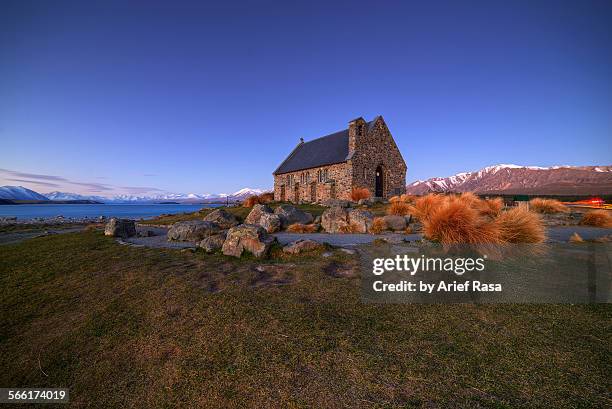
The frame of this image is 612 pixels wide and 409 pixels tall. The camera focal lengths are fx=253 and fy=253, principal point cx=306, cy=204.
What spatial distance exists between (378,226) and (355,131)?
1776 centimetres

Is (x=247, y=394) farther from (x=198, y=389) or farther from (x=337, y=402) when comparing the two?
(x=337, y=402)

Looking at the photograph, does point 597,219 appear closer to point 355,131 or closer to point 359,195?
point 359,195

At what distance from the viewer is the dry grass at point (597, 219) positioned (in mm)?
11148

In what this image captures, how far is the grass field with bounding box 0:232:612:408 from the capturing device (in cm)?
227

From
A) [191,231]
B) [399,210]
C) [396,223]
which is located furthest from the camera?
[399,210]

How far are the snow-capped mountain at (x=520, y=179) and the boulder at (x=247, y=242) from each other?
93619mm

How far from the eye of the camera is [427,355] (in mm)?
2699

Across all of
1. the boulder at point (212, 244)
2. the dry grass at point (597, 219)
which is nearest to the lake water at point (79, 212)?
the boulder at point (212, 244)

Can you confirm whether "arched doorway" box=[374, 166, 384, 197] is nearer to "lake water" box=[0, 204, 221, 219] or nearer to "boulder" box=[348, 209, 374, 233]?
"boulder" box=[348, 209, 374, 233]

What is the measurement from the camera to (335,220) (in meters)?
11.8

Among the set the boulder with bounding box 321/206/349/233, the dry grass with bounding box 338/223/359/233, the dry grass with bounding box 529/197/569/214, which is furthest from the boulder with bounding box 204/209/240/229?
the dry grass with bounding box 529/197/569/214

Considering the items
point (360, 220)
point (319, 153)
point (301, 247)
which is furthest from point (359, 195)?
point (301, 247)

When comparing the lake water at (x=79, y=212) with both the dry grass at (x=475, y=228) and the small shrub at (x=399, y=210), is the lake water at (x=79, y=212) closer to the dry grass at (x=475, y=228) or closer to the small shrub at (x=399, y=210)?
the small shrub at (x=399, y=210)

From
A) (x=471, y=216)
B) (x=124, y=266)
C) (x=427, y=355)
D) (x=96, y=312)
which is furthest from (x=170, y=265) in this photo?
(x=471, y=216)
